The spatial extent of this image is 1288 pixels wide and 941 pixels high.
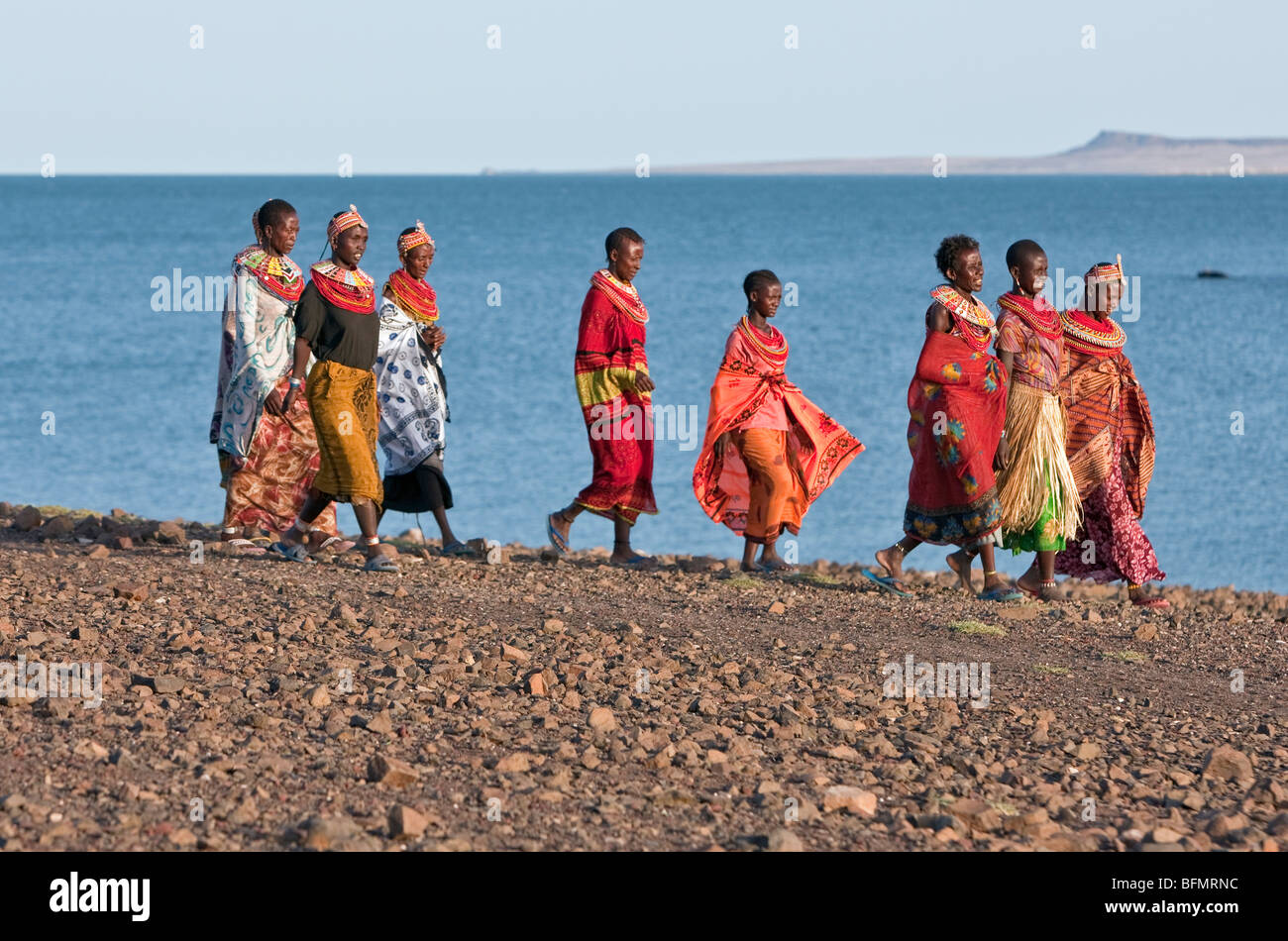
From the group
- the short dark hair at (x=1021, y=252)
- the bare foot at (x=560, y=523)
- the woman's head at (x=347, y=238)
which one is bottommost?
the bare foot at (x=560, y=523)

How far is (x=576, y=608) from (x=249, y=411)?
8.02 feet

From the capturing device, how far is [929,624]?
857cm

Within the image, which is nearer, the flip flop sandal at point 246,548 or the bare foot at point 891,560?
the bare foot at point 891,560

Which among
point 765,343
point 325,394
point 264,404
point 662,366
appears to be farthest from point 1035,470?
point 662,366

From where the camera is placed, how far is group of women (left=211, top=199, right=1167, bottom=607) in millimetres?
9109

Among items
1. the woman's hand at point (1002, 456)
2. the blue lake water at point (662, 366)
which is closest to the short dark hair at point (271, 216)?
the woman's hand at point (1002, 456)

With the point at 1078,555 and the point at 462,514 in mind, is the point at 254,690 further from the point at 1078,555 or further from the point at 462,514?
the point at 462,514

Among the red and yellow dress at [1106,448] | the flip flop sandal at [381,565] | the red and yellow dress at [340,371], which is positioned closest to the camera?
the red and yellow dress at [340,371]

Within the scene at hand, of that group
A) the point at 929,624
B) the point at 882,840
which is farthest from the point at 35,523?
the point at 882,840

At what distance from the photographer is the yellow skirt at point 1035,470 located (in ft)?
30.3

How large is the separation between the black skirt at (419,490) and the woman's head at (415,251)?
3.56 ft

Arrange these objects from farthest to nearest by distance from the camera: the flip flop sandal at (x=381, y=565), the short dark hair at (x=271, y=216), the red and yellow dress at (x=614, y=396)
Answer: the red and yellow dress at (x=614, y=396), the short dark hair at (x=271, y=216), the flip flop sandal at (x=381, y=565)

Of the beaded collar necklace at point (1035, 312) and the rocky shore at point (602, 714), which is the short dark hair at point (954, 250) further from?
the rocky shore at point (602, 714)

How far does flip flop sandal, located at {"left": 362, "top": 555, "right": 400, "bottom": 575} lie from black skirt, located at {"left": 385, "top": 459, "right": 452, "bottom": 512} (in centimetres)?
80
